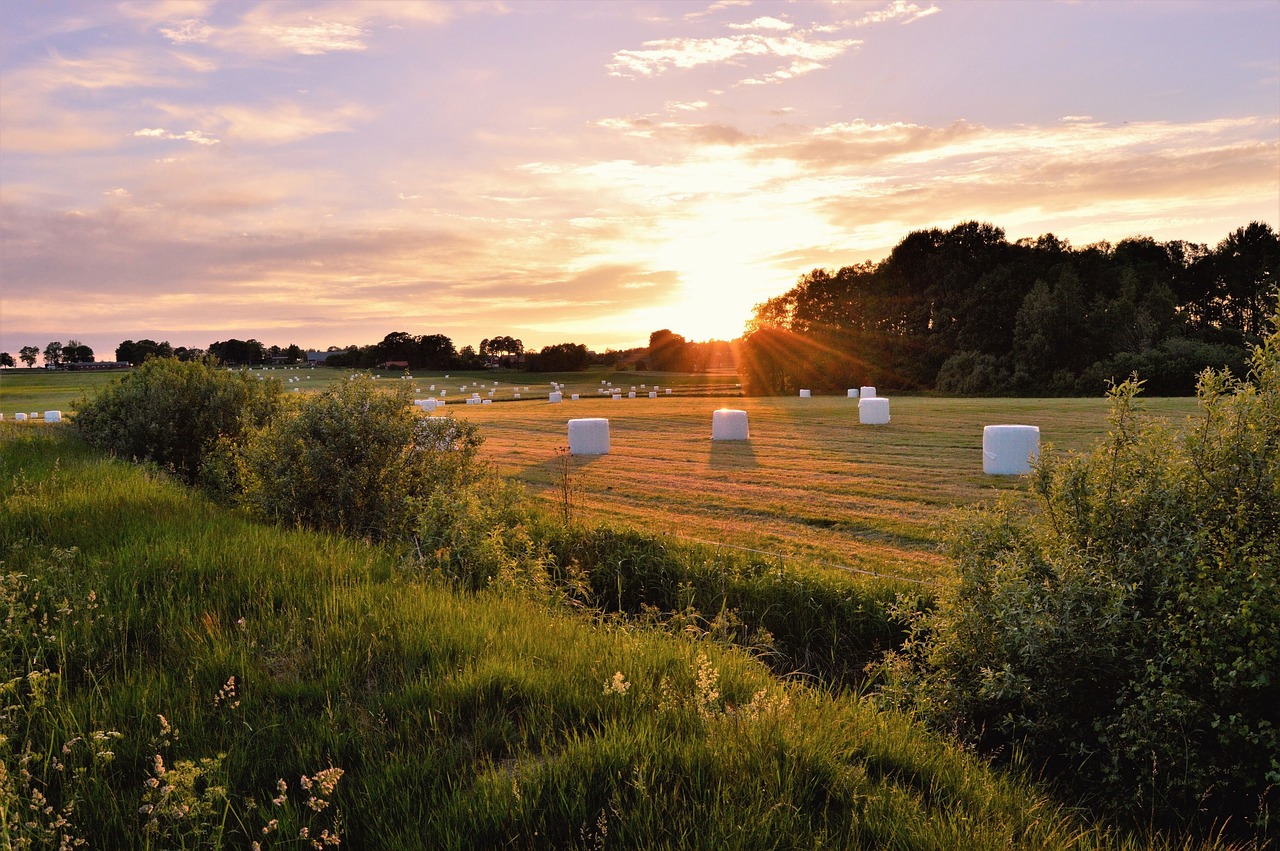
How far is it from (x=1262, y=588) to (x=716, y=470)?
1440cm

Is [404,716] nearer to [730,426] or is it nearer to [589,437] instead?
[589,437]

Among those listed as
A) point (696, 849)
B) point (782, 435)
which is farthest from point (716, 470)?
point (696, 849)

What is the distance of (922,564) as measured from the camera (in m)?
9.70

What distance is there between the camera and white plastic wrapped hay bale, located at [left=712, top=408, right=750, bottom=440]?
2519 cm

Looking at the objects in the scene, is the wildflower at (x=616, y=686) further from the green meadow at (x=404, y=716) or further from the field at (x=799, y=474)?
the field at (x=799, y=474)

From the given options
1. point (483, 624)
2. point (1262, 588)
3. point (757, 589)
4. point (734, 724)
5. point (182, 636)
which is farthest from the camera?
point (757, 589)

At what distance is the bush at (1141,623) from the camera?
4387mm

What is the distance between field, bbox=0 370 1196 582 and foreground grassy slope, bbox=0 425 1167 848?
18.1 feet

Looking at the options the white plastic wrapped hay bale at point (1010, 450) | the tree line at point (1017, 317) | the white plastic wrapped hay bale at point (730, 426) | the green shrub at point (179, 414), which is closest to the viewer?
the green shrub at point (179, 414)

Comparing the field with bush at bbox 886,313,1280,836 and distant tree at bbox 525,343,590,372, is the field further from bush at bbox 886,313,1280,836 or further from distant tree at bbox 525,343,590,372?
distant tree at bbox 525,343,590,372

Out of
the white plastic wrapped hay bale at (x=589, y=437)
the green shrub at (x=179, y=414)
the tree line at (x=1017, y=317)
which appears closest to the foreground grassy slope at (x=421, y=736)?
the green shrub at (x=179, y=414)

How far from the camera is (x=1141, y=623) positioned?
4.84m

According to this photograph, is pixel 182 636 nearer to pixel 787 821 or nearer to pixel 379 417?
pixel 787 821

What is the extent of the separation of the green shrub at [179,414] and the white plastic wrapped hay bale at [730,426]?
14.1 meters
